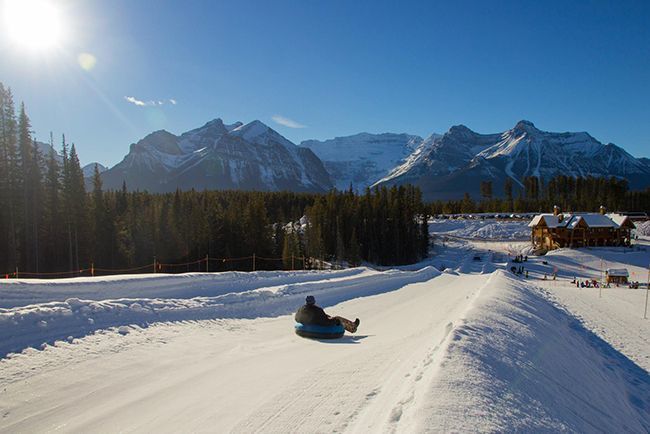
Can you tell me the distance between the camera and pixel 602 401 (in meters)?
8.97

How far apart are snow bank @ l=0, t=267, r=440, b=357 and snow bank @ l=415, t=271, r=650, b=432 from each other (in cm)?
800

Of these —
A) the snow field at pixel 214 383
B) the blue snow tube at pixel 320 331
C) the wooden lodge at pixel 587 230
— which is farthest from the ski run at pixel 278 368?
the wooden lodge at pixel 587 230

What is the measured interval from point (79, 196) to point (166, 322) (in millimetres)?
36393

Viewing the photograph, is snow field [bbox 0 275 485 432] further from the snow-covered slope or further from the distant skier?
the distant skier

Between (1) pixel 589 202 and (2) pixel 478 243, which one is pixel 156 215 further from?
(1) pixel 589 202

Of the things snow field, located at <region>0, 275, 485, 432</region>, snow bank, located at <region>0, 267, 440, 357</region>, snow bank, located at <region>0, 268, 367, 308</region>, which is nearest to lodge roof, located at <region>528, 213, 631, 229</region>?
snow bank, located at <region>0, 267, 440, 357</region>

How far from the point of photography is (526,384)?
7.36 meters

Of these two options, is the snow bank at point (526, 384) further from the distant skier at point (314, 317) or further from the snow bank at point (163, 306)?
the snow bank at point (163, 306)

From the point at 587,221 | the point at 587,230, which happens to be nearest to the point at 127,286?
the point at 587,230

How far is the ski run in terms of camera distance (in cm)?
588

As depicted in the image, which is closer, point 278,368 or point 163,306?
point 278,368

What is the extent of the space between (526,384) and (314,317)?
5868 millimetres

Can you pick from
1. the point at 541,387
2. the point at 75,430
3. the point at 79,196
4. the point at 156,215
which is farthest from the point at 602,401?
the point at 156,215

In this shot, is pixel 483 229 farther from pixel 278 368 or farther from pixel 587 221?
pixel 278 368
